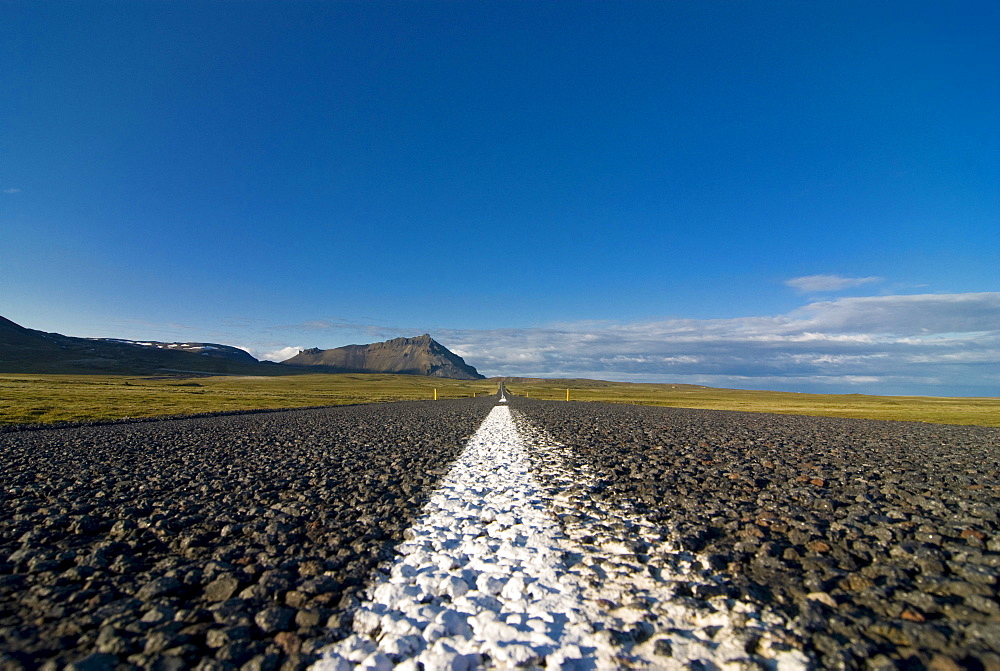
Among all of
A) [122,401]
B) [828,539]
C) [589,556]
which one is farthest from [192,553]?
[122,401]

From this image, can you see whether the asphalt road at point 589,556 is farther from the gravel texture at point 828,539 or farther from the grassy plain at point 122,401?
the grassy plain at point 122,401

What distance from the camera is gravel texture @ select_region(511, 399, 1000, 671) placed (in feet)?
12.6

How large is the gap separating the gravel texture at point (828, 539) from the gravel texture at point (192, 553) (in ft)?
10.1

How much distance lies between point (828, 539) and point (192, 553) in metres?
8.49

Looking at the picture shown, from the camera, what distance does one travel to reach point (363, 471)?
11.5 m

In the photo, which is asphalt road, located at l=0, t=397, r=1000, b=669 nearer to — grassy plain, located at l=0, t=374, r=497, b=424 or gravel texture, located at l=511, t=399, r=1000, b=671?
gravel texture, located at l=511, t=399, r=1000, b=671

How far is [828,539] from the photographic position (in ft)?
20.1

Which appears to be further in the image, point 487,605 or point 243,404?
point 243,404

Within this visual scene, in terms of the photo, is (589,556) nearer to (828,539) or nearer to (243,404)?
(828,539)

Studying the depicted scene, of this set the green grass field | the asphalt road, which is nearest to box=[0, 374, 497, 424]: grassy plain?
the green grass field

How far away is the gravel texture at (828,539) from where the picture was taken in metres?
3.84

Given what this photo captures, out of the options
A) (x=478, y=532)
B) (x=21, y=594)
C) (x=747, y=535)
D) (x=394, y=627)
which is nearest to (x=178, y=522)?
(x=21, y=594)

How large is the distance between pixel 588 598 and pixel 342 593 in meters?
2.55

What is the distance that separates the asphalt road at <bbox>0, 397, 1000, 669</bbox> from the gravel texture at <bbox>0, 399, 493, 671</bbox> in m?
0.03
